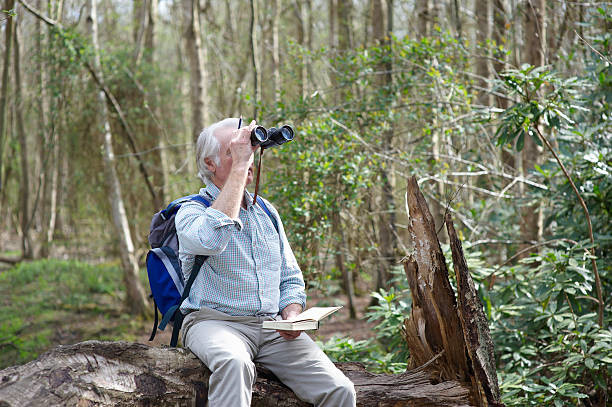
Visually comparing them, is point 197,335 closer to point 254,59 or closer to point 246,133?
point 246,133

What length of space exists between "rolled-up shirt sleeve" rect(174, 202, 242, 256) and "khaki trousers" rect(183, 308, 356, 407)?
1.06 ft

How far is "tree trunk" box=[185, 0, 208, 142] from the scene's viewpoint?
23.5 ft

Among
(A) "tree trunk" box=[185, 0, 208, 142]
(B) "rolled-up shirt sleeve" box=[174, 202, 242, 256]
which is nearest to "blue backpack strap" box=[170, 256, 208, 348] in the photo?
(B) "rolled-up shirt sleeve" box=[174, 202, 242, 256]

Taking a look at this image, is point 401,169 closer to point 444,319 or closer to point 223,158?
point 444,319

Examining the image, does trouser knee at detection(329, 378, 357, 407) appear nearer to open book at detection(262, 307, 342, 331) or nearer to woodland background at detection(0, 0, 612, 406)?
open book at detection(262, 307, 342, 331)

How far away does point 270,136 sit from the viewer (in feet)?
9.37

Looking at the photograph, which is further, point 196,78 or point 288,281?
point 196,78

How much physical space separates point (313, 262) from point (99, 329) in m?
4.39

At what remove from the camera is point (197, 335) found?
8.46ft

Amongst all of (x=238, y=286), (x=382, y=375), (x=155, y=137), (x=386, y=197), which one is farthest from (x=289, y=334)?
(x=155, y=137)

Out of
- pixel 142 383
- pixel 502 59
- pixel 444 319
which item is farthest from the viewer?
pixel 502 59

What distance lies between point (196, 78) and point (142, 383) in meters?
5.50

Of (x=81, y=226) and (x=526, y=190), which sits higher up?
(x=526, y=190)

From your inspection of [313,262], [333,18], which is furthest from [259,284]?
[333,18]
